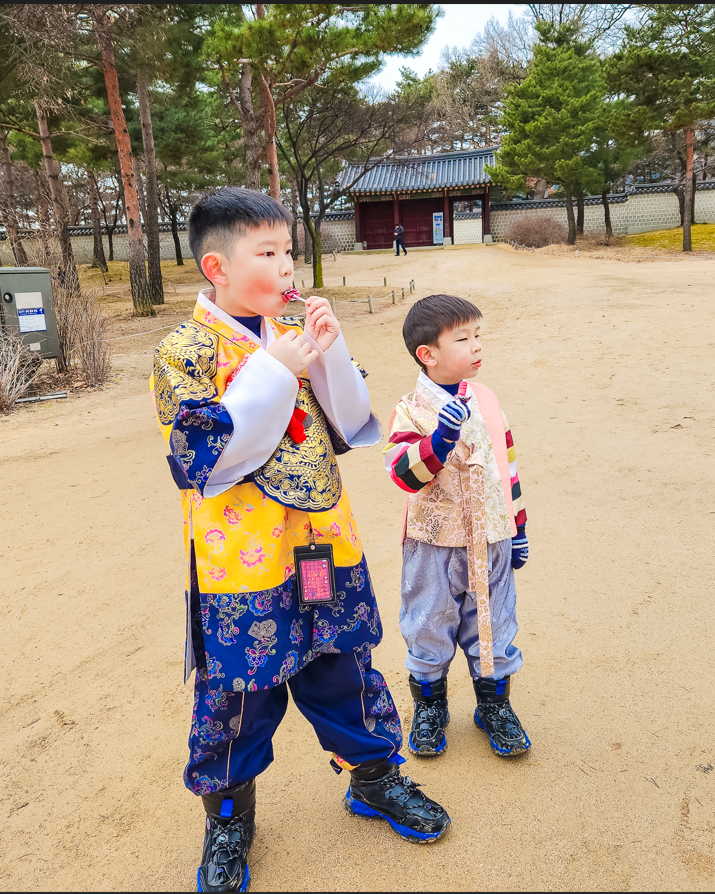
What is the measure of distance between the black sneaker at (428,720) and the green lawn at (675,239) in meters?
18.7

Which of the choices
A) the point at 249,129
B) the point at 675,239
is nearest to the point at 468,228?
the point at 675,239

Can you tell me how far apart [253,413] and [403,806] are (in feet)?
3.40

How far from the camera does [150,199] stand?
15.9 m

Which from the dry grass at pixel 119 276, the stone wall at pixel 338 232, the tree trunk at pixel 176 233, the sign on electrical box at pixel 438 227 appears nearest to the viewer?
the dry grass at pixel 119 276

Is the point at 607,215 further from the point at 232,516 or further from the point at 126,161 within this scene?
the point at 232,516

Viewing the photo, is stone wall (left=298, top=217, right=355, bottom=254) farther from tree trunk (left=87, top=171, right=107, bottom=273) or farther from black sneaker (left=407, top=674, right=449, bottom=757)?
black sneaker (left=407, top=674, right=449, bottom=757)

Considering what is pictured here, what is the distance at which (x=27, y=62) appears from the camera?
9297 millimetres

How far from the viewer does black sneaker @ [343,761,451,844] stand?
1.61 metres

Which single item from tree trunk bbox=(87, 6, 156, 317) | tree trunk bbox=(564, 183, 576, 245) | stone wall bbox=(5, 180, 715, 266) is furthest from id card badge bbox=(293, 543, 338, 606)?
stone wall bbox=(5, 180, 715, 266)

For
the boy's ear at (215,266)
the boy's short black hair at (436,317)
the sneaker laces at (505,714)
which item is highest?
the boy's ear at (215,266)

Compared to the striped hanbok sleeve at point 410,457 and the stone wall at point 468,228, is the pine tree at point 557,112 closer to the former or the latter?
the stone wall at point 468,228

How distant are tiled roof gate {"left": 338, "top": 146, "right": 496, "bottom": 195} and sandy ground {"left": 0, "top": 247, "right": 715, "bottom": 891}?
21178 mm

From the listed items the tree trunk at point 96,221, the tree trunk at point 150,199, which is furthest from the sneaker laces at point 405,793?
the tree trunk at point 96,221

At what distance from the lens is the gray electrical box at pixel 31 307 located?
22.1 ft
